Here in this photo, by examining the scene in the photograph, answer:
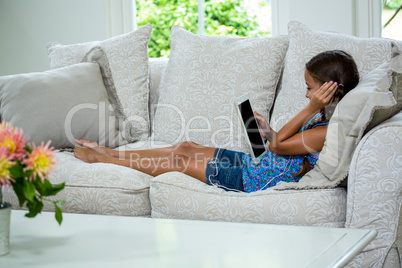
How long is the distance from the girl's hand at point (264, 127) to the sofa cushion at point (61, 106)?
728mm

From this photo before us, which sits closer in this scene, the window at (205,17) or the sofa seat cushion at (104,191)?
the sofa seat cushion at (104,191)

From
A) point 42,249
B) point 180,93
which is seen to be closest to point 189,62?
point 180,93

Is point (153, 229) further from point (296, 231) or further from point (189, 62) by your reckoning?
point (189, 62)

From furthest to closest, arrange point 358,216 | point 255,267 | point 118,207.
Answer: point 118,207
point 358,216
point 255,267

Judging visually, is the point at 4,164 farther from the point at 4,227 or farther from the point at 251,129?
the point at 251,129

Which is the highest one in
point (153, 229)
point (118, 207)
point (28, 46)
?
point (28, 46)

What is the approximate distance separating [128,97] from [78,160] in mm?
524

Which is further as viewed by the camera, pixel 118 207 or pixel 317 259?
pixel 118 207

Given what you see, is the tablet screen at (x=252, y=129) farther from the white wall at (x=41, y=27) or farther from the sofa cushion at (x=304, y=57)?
the white wall at (x=41, y=27)

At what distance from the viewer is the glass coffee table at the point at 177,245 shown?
0.97 m

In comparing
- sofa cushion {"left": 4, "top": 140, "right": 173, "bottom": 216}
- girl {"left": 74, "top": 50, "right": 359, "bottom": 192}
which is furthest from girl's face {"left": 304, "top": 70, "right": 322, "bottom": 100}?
sofa cushion {"left": 4, "top": 140, "right": 173, "bottom": 216}

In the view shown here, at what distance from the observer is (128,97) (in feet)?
8.30

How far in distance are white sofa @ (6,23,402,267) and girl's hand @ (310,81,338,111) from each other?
9.0 inches

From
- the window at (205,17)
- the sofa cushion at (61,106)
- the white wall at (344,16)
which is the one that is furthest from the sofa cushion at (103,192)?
the window at (205,17)
